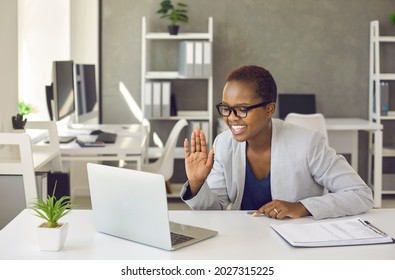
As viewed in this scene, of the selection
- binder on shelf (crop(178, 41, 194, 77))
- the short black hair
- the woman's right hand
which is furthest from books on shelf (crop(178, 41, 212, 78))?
the woman's right hand

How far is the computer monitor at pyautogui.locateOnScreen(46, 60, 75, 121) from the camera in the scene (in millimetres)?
4484

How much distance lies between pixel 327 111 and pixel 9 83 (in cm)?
329

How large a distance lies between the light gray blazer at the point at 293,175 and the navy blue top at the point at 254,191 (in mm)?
23

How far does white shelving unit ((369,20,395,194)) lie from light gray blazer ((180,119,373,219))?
11.9ft

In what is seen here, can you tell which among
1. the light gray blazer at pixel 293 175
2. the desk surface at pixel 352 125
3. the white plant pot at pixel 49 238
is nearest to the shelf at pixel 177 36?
the desk surface at pixel 352 125

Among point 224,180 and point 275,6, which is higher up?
point 275,6

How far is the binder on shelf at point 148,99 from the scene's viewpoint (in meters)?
5.98

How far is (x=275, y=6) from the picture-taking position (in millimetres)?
6281

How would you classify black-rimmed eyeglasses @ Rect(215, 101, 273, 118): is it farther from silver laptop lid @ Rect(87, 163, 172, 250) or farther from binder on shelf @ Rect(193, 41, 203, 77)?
binder on shelf @ Rect(193, 41, 203, 77)

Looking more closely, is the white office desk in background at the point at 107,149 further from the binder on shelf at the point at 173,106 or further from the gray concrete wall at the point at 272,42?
the gray concrete wall at the point at 272,42

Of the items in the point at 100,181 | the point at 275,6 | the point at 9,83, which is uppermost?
the point at 275,6
